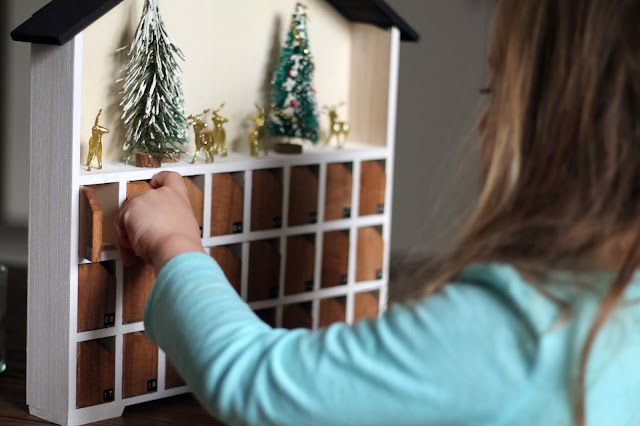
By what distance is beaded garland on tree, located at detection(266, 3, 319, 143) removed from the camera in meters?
1.12

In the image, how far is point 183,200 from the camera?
853mm

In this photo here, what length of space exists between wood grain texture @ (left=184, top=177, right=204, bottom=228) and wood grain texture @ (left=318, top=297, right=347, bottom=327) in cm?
24

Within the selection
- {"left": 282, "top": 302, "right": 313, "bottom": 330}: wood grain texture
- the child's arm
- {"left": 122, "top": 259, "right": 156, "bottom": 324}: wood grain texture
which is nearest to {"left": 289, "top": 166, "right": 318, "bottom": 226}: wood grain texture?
{"left": 282, "top": 302, "right": 313, "bottom": 330}: wood grain texture

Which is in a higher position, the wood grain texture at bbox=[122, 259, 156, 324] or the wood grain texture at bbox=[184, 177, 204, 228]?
the wood grain texture at bbox=[184, 177, 204, 228]

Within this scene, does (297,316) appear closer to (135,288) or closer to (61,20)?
(135,288)

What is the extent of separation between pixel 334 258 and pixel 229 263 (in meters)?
0.17

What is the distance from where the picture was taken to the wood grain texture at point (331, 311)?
1.18 m

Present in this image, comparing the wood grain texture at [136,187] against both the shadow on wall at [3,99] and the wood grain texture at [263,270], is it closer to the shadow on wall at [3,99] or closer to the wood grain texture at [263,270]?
the wood grain texture at [263,270]

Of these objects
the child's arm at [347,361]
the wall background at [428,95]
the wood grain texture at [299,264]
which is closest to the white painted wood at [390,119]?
the wood grain texture at [299,264]

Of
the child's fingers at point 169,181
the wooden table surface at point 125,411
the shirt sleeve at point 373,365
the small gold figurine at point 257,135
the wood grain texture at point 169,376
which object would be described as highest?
the small gold figurine at point 257,135

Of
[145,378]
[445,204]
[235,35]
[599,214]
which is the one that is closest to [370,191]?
[235,35]

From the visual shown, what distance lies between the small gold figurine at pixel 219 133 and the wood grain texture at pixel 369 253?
0.23 meters

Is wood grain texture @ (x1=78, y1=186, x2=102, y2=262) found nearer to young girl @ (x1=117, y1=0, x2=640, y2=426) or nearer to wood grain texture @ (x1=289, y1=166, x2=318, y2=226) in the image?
wood grain texture @ (x1=289, y1=166, x2=318, y2=226)

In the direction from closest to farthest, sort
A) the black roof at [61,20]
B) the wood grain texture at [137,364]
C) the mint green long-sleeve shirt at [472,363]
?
the mint green long-sleeve shirt at [472,363] → the black roof at [61,20] → the wood grain texture at [137,364]
